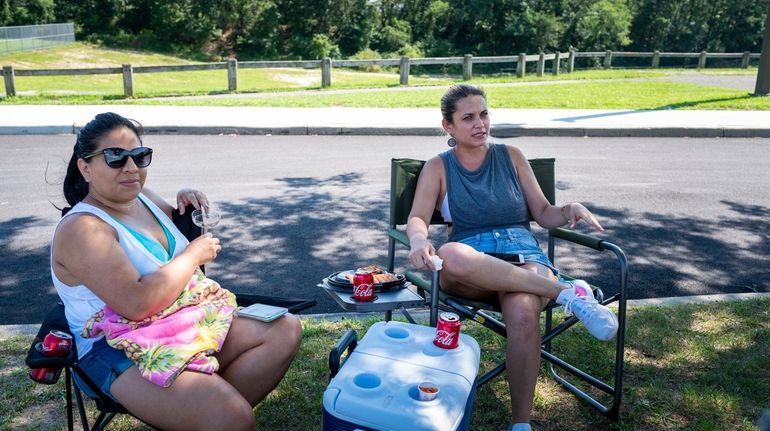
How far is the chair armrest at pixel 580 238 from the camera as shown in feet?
10.0

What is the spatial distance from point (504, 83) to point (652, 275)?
15.4 metres

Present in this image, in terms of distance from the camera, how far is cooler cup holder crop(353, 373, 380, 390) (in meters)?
2.20

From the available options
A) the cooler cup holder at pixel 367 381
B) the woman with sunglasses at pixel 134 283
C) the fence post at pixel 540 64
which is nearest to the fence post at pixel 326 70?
the fence post at pixel 540 64

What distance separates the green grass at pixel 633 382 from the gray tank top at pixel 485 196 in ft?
2.26

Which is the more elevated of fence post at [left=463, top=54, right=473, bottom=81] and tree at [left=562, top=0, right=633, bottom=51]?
tree at [left=562, top=0, right=633, bottom=51]

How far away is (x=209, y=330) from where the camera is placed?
2428 mm

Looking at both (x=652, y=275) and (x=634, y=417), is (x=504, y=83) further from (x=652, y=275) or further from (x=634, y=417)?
(x=634, y=417)

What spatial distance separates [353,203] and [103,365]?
4490mm

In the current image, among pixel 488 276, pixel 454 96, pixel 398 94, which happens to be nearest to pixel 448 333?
pixel 488 276

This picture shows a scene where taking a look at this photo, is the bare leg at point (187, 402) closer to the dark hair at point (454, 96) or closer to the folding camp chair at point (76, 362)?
the folding camp chair at point (76, 362)

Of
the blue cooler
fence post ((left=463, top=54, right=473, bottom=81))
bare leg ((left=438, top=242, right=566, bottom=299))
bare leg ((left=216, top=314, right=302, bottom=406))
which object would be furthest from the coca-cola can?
fence post ((left=463, top=54, right=473, bottom=81))

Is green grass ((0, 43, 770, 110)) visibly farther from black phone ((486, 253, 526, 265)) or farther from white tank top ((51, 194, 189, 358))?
white tank top ((51, 194, 189, 358))

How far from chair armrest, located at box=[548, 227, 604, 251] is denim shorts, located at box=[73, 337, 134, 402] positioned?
80.6 inches

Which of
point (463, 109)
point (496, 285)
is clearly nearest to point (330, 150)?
point (463, 109)
